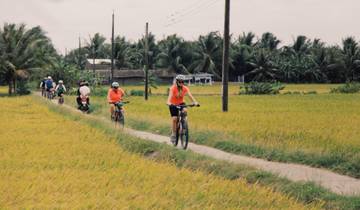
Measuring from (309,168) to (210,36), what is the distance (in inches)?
2408

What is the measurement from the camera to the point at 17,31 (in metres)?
46.5

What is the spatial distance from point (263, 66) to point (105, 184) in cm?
6109

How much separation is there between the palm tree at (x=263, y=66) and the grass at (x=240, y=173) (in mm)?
54640

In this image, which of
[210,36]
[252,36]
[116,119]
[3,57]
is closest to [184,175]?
[116,119]

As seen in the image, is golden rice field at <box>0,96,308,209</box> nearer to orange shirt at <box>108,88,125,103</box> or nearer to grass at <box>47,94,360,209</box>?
grass at <box>47,94,360,209</box>

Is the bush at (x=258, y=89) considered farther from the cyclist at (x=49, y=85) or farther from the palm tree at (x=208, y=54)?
the palm tree at (x=208, y=54)

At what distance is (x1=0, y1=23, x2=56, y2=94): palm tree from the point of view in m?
44.1

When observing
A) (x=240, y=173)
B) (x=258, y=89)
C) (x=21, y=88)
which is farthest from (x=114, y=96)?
(x=258, y=89)

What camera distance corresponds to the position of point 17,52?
1756 inches

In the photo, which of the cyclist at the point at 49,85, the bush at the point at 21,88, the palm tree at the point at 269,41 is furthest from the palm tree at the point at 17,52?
the palm tree at the point at 269,41

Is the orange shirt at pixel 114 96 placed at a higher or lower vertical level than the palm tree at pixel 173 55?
lower

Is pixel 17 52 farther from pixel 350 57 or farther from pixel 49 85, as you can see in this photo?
pixel 350 57

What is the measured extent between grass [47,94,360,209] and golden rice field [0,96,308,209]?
0.35 metres

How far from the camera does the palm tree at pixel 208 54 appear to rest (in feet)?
233
